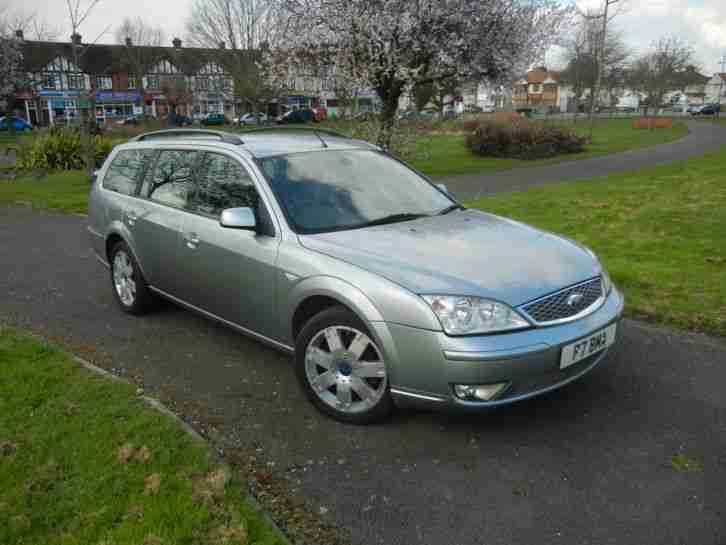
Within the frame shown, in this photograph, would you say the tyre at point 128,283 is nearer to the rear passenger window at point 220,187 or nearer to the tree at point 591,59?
the rear passenger window at point 220,187

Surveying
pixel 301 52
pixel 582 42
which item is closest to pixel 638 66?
pixel 582 42

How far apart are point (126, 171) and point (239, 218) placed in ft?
7.85

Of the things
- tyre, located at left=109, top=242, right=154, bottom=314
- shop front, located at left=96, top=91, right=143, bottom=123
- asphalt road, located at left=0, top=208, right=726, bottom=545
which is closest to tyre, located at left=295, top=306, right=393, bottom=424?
asphalt road, located at left=0, top=208, right=726, bottom=545

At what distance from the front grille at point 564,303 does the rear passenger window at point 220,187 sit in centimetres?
199

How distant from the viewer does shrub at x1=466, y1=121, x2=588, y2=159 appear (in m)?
22.4

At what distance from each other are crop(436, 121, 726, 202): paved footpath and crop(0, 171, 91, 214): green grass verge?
8.46m

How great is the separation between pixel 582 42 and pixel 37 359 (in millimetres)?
45831

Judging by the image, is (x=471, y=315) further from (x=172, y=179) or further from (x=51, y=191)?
(x=51, y=191)

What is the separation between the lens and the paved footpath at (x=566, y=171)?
14773 mm

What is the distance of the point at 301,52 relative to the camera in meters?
17.4

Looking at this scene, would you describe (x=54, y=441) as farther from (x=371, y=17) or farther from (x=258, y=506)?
(x=371, y=17)

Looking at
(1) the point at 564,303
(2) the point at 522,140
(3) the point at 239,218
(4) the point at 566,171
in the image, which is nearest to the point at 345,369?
(3) the point at 239,218

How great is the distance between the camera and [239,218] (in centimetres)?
392

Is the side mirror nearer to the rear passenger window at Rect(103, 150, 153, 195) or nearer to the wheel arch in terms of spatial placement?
the wheel arch
